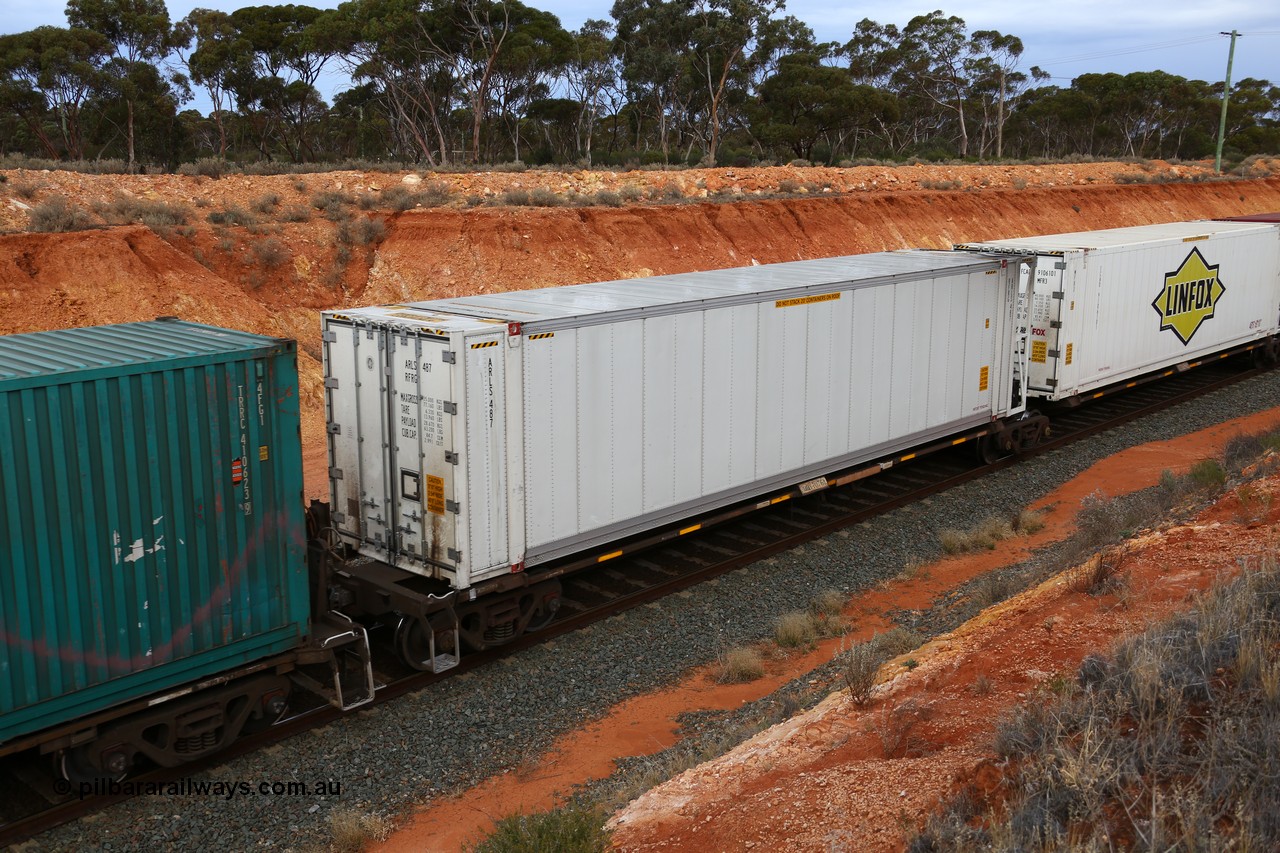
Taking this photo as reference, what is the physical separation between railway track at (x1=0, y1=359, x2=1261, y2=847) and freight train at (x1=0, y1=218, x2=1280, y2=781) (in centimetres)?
22

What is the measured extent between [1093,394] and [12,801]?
63.4ft

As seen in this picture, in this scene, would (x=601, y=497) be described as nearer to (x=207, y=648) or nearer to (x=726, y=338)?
(x=726, y=338)

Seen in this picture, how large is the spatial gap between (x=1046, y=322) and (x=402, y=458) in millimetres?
13095

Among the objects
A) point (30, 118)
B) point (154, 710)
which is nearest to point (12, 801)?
point (154, 710)

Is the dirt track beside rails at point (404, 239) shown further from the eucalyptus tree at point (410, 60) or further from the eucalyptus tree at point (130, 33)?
the eucalyptus tree at point (130, 33)

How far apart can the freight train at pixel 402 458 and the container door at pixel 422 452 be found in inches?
1.2

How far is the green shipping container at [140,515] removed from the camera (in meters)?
7.66

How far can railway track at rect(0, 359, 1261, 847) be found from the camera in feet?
28.3

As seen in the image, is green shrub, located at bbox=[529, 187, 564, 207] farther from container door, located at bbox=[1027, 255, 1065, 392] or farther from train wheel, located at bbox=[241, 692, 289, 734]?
train wheel, located at bbox=[241, 692, 289, 734]

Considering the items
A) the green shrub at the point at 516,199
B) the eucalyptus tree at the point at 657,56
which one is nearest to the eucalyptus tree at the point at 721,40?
the eucalyptus tree at the point at 657,56

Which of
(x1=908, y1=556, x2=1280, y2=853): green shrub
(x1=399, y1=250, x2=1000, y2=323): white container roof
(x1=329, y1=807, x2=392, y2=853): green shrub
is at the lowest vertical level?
(x1=329, y1=807, x2=392, y2=853): green shrub

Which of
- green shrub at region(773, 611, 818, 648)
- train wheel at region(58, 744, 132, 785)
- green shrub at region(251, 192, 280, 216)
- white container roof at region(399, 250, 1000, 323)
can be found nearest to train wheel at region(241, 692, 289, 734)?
train wheel at region(58, 744, 132, 785)

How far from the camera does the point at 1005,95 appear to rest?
86.3 m

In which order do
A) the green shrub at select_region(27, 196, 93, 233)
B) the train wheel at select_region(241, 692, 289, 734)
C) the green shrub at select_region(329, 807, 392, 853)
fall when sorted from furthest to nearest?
the green shrub at select_region(27, 196, 93, 233)
the train wheel at select_region(241, 692, 289, 734)
the green shrub at select_region(329, 807, 392, 853)
